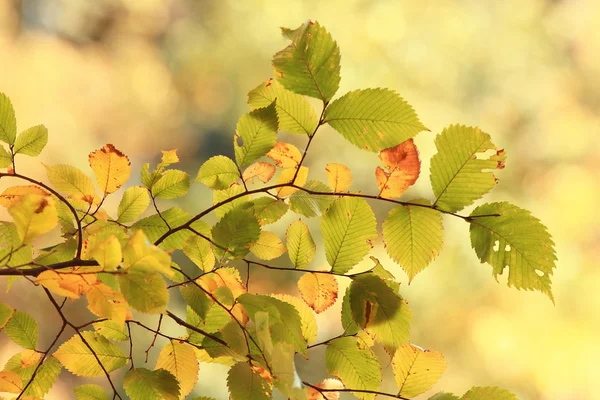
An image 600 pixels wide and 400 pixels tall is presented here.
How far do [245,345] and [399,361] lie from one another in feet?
0.27

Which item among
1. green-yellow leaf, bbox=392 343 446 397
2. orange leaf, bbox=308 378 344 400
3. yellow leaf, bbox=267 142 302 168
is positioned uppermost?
yellow leaf, bbox=267 142 302 168

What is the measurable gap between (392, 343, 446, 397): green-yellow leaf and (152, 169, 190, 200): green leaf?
159 mm

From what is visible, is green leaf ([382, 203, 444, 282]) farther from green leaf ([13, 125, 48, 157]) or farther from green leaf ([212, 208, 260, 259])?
green leaf ([13, 125, 48, 157])

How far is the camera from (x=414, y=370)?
0.28m

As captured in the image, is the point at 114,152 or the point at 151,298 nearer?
the point at 151,298

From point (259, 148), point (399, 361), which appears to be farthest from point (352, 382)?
point (259, 148)

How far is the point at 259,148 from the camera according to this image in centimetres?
28

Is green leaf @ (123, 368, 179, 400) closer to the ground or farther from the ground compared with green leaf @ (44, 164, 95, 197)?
closer to the ground

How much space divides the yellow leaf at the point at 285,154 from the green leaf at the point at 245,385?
12cm

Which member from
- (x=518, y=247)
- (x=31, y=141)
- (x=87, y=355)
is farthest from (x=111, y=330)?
(x=518, y=247)

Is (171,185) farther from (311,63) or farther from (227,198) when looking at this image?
(311,63)

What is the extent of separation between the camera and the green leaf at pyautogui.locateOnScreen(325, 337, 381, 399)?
11.4 inches

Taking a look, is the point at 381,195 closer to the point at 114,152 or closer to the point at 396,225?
the point at 396,225

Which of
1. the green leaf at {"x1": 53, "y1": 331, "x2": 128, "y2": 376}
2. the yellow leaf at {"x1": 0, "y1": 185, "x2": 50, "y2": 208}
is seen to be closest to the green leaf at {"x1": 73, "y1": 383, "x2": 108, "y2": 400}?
the green leaf at {"x1": 53, "y1": 331, "x2": 128, "y2": 376}
